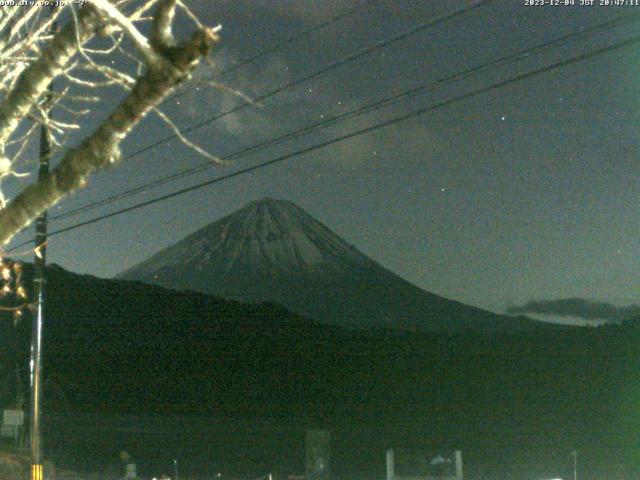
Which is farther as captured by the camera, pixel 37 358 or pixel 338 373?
pixel 338 373

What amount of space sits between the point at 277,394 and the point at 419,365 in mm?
20181

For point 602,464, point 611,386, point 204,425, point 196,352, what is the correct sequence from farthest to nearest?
1. point 196,352
2. point 611,386
3. point 204,425
4. point 602,464

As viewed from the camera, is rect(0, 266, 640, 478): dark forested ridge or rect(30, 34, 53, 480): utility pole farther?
rect(0, 266, 640, 478): dark forested ridge

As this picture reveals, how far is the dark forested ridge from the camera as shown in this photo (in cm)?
9362

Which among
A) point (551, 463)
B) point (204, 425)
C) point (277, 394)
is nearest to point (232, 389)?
point (277, 394)

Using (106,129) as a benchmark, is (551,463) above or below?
below

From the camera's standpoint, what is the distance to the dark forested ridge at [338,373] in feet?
307

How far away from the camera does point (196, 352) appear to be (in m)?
136

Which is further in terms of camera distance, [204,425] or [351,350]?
[351,350]

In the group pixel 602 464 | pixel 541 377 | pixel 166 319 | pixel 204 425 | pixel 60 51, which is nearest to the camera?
pixel 60 51

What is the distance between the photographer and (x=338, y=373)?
413ft

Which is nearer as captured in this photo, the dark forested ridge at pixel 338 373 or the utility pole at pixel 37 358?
the utility pole at pixel 37 358

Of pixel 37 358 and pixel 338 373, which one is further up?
pixel 338 373

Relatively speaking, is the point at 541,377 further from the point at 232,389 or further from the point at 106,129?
the point at 106,129
